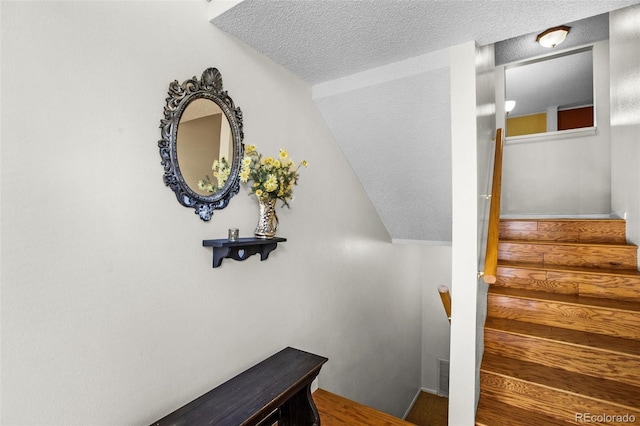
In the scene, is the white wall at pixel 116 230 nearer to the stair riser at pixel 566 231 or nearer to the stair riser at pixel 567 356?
the stair riser at pixel 567 356

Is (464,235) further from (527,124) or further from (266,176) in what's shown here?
(527,124)

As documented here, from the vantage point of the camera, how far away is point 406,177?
104 inches

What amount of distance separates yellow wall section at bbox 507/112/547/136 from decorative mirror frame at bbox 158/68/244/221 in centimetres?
378

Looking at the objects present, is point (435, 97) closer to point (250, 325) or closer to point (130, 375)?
point (250, 325)

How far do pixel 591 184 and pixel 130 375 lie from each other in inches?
178

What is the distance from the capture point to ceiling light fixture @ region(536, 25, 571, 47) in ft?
9.70

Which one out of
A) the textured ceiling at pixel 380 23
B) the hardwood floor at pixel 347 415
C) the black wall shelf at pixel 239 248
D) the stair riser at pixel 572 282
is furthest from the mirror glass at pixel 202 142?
the stair riser at pixel 572 282

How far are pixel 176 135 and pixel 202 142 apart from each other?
138 mm

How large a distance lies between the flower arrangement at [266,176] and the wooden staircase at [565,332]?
5.45ft

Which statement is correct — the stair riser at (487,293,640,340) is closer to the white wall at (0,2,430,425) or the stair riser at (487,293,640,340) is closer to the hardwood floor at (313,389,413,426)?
the hardwood floor at (313,389,413,426)

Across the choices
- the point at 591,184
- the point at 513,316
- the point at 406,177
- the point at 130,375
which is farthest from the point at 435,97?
the point at 591,184

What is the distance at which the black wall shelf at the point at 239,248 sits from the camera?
148 centimetres

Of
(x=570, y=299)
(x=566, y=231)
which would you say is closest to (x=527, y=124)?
(x=566, y=231)

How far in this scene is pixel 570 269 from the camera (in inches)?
90.6
